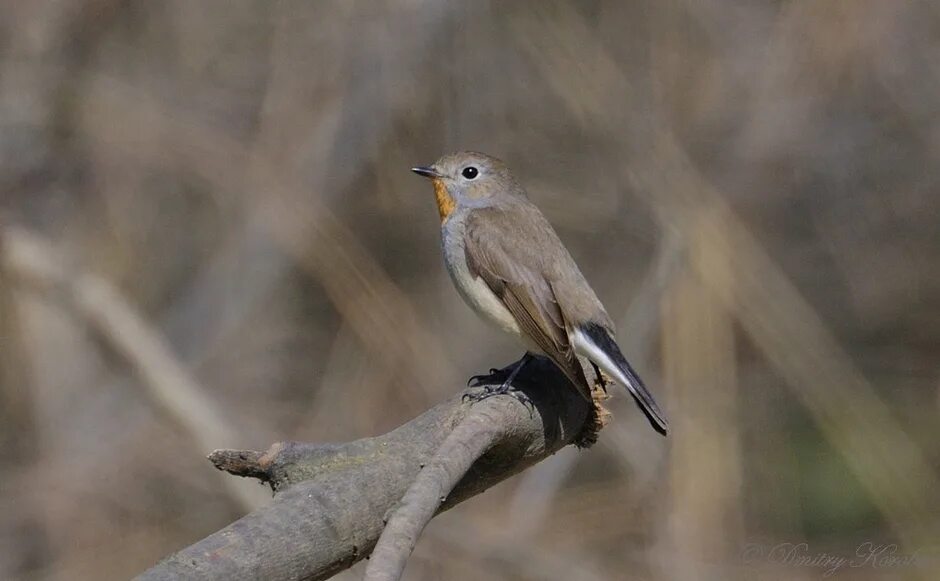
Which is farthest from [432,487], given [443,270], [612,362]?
[443,270]

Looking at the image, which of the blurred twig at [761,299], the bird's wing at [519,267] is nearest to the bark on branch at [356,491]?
the bird's wing at [519,267]

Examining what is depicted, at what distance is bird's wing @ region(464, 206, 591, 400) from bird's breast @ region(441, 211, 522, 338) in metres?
0.02

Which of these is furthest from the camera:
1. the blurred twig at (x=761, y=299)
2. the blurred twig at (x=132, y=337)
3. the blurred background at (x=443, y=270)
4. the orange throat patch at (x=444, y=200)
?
the blurred twig at (x=761, y=299)

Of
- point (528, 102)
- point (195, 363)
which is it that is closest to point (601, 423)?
point (195, 363)

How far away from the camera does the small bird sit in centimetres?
423

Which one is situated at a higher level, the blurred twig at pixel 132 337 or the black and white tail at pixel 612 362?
the blurred twig at pixel 132 337

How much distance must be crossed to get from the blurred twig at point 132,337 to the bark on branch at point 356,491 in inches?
112

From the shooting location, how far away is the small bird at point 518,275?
423 centimetres

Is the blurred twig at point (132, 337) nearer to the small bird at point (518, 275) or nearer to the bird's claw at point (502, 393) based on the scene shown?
the small bird at point (518, 275)

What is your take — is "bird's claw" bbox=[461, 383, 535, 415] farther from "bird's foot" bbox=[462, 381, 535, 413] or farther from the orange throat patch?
the orange throat patch

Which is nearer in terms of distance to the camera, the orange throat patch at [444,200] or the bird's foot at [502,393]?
the bird's foot at [502,393]

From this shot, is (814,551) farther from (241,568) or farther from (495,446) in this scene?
(241,568)

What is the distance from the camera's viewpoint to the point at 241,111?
283 inches

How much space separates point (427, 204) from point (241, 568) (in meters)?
5.80
